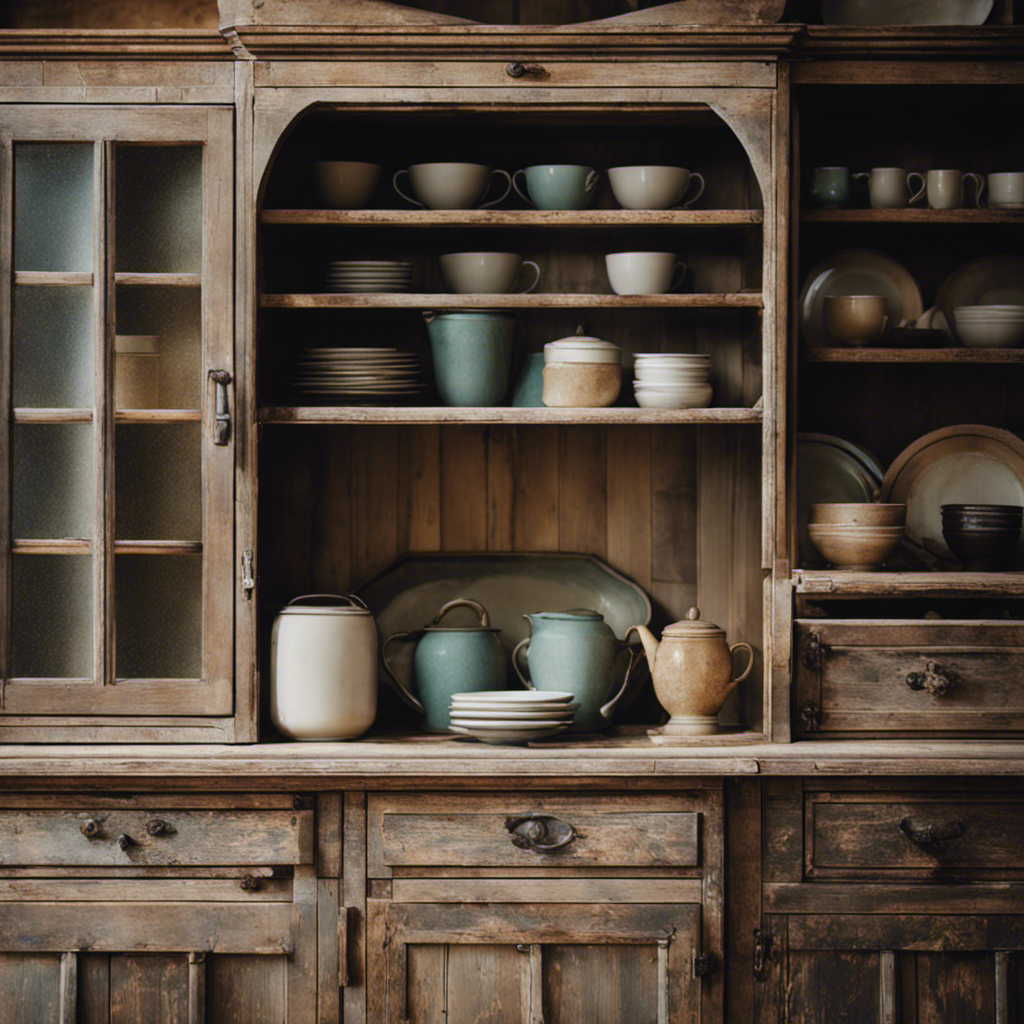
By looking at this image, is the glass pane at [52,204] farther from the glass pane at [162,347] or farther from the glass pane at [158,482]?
the glass pane at [158,482]

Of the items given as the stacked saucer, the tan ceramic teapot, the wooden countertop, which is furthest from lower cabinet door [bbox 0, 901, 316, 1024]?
the stacked saucer

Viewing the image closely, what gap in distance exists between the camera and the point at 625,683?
2.39m

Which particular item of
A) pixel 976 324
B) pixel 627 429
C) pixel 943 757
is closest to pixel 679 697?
pixel 943 757

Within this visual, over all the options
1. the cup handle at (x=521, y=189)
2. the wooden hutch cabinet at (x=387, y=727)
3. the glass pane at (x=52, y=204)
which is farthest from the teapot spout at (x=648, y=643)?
the glass pane at (x=52, y=204)

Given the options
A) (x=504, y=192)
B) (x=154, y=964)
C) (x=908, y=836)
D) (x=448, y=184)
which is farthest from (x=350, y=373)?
(x=908, y=836)

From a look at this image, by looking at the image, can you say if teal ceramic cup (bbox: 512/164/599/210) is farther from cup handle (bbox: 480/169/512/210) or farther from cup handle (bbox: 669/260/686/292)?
cup handle (bbox: 669/260/686/292)

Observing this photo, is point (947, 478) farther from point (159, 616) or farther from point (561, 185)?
point (159, 616)

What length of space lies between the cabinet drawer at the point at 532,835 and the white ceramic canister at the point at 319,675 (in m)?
0.22

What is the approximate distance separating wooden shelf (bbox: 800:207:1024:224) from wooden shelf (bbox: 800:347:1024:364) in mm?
255

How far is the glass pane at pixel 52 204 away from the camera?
222 cm

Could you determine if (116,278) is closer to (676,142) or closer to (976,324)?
(676,142)

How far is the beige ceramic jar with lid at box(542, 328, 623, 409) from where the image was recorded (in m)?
2.32

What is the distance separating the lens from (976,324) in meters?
2.38

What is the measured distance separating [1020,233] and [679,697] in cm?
127
